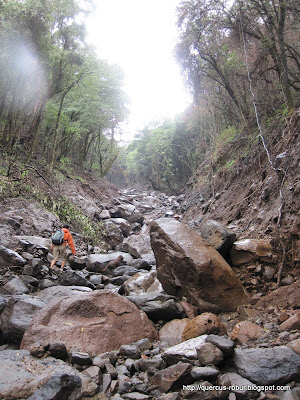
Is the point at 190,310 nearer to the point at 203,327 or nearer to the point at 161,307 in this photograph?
the point at 161,307

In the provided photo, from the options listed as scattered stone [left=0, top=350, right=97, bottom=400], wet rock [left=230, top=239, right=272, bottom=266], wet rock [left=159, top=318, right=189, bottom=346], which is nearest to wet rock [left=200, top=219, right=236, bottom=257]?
wet rock [left=230, top=239, right=272, bottom=266]

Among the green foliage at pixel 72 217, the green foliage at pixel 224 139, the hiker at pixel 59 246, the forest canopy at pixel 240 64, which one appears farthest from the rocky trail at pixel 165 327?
the green foliage at pixel 224 139

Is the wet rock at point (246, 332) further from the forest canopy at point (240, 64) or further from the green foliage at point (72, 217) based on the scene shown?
the green foliage at point (72, 217)

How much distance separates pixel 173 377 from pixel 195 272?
2421 millimetres

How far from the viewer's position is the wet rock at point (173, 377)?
3.10 m

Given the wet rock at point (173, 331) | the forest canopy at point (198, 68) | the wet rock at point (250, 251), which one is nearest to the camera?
the wet rock at point (173, 331)

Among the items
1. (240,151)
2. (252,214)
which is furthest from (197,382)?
(240,151)

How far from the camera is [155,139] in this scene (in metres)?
33.4

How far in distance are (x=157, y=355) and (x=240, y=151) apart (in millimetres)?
9868

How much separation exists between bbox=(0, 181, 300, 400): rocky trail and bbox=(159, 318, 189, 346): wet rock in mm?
17

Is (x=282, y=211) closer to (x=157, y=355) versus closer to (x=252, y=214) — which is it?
(x=252, y=214)

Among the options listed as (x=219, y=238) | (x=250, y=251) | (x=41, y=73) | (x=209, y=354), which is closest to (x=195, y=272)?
(x=219, y=238)

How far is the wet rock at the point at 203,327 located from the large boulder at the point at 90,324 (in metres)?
Result: 0.66

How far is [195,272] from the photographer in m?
5.44
